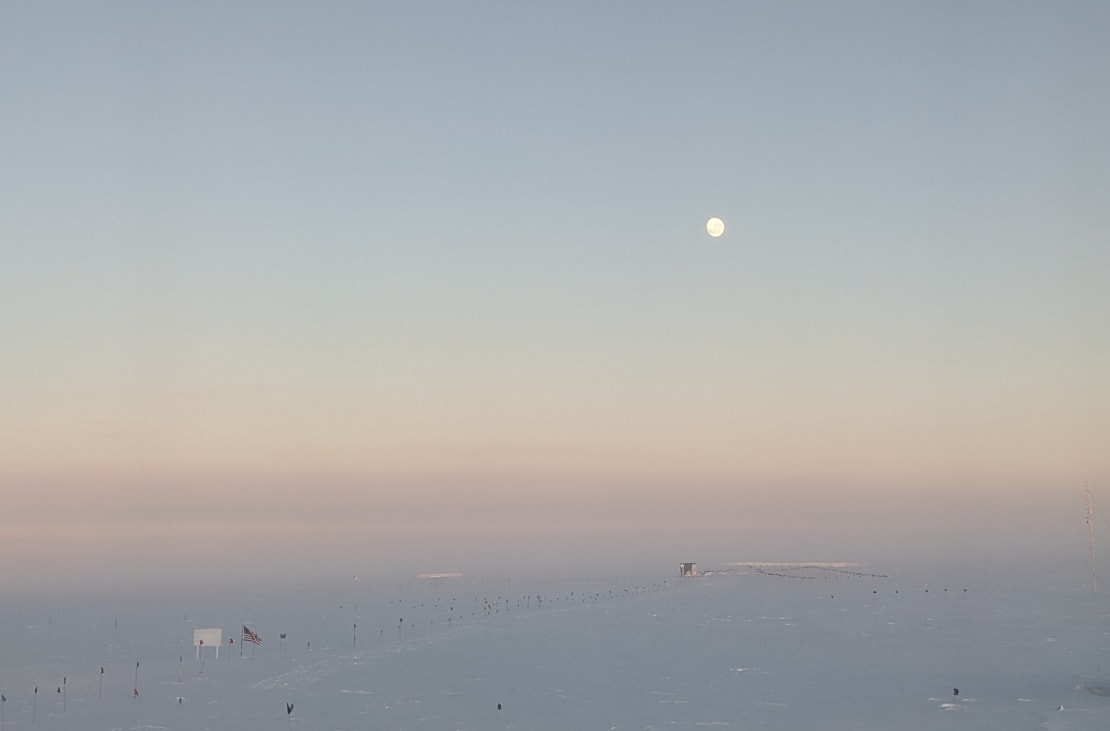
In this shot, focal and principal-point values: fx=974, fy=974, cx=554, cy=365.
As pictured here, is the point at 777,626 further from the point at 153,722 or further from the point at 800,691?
the point at 153,722

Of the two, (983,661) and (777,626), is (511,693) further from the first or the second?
(777,626)

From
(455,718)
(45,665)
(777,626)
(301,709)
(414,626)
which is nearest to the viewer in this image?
(455,718)

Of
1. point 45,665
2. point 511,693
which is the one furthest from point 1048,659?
point 45,665

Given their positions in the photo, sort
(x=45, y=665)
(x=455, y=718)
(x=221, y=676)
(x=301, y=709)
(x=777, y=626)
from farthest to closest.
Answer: (x=777, y=626) → (x=45, y=665) → (x=221, y=676) → (x=301, y=709) → (x=455, y=718)

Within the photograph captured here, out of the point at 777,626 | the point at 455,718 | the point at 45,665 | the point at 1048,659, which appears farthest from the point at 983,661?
the point at 45,665

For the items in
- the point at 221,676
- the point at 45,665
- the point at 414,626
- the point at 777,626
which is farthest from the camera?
the point at 414,626

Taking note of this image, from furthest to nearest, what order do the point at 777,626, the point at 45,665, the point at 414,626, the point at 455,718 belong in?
the point at 414,626
the point at 777,626
the point at 45,665
the point at 455,718

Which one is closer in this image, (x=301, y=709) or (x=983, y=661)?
(x=301, y=709)

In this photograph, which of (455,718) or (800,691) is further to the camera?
(800,691)

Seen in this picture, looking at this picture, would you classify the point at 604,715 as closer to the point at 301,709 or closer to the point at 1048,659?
the point at 301,709
